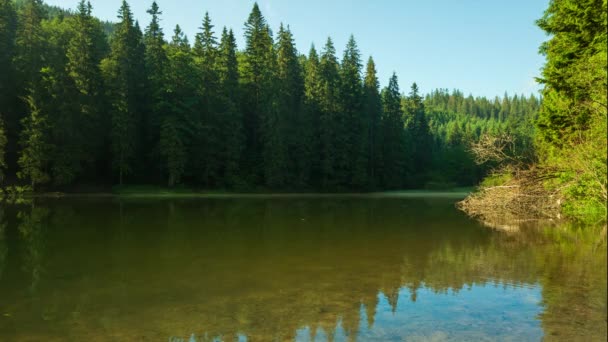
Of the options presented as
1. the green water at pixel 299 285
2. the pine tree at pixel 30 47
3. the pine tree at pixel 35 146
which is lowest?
the green water at pixel 299 285

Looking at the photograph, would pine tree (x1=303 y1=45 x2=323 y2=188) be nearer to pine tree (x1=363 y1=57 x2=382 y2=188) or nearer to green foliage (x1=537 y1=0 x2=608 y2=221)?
pine tree (x1=363 y1=57 x2=382 y2=188)

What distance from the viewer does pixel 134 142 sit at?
1880 inches

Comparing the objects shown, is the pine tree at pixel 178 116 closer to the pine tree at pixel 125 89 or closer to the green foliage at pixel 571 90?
the pine tree at pixel 125 89

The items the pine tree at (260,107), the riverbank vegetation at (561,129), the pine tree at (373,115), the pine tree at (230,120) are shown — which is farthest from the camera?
the pine tree at (373,115)

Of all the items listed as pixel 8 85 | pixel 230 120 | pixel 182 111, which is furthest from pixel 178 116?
pixel 8 85

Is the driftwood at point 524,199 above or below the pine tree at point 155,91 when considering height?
below

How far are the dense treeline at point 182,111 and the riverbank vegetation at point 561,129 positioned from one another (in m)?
17.3

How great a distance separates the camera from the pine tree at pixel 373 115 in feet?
221

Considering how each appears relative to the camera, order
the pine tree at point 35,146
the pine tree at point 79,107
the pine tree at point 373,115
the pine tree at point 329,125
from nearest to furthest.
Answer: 1. the pine tree at point 35,146
2. the pine tree at point 79,107
3. the pine tree at point 329,125
4. the pine tree at point 373,115

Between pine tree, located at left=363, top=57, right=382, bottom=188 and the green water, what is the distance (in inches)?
1875

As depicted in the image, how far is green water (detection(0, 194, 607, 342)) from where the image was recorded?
7.60m

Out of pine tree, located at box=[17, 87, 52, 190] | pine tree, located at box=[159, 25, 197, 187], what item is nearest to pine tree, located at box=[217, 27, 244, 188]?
pine tree, located at box=[159, 25, 197, 187]

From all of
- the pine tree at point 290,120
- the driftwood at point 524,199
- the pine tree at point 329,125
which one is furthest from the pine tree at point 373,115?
the driftwood at point 524,199

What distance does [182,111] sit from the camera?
1980 inches
